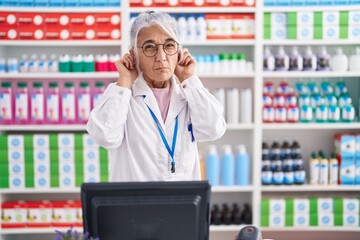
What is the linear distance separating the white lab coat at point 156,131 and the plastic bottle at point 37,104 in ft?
6.81

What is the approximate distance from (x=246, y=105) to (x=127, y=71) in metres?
2.20

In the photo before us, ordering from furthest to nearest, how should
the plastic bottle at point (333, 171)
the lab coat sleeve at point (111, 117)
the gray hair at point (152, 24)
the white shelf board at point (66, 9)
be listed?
1. the plastic bottle at point (333, 171)
2. the white shelf board at point (66, 9)
3. the gray hair at point (152, 24)
4. the lab coat sleeve at point (111, 117)

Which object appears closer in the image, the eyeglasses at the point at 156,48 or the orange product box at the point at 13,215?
the eyeglasses at the point at 156,48

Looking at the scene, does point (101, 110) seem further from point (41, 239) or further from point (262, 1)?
point (41, 239)

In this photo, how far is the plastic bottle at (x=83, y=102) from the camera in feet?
13.8

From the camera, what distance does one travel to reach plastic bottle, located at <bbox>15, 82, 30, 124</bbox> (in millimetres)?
4191

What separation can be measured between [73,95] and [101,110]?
2100 mm

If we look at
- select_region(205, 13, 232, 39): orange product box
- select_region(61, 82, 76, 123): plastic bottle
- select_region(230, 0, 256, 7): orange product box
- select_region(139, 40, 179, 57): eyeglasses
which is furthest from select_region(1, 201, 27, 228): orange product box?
select_region(139, 40, 179, 57): eyeglasses

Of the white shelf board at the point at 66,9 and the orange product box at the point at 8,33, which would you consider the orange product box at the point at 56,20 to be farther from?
the orange product box at the point at 8,33

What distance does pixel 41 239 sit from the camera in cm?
→ 466

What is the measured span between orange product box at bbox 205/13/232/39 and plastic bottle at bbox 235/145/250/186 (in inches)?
35.9

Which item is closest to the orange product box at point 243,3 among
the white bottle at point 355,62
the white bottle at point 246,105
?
the white bottle at point 246,105

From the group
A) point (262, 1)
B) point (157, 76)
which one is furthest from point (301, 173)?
point (157, 76)

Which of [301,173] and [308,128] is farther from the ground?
[308,128]
